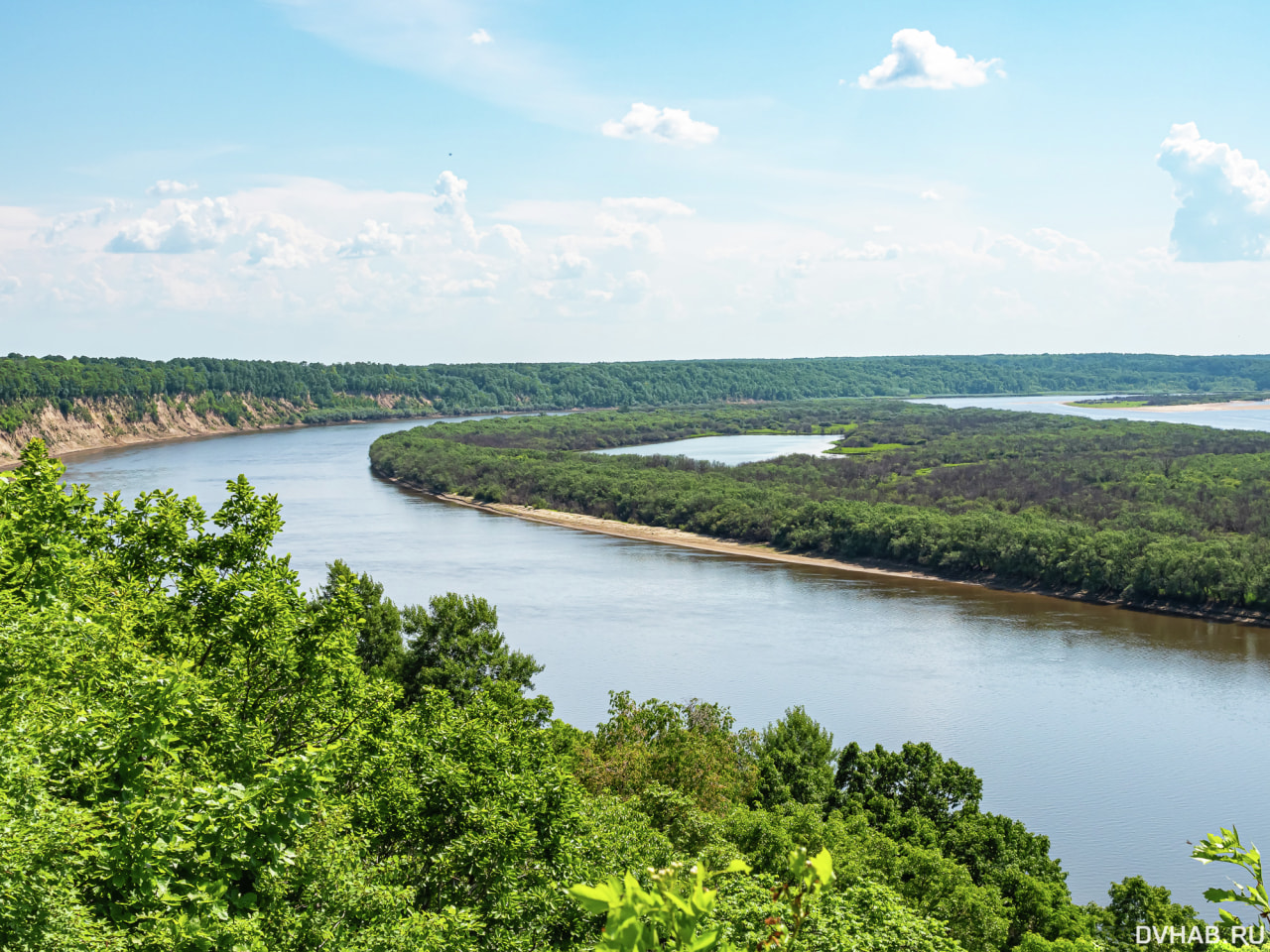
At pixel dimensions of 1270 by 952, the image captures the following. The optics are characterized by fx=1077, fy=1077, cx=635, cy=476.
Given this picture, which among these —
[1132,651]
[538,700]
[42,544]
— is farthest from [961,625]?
[42,544]

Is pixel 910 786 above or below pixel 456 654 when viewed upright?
below

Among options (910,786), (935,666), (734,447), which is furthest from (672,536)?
(734,447)

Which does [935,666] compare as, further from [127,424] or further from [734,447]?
[127,424]

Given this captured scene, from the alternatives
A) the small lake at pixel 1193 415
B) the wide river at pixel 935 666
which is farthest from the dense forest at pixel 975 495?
the small lake at pixel 1193 415

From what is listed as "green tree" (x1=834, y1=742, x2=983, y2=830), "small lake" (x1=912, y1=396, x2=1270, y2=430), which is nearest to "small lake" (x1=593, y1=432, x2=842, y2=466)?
"small lake" (x1=912, y1=396, x2=1270, y2=430)

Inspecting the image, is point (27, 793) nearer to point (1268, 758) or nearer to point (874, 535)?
point (1268, 758)

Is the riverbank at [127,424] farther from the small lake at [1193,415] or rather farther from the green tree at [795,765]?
the small lake at [1193,415]
